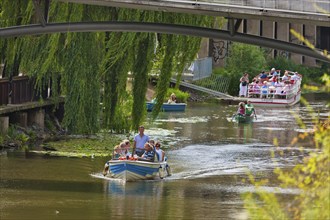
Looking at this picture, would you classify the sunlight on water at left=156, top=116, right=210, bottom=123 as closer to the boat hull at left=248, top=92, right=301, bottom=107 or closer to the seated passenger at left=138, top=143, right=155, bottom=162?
the boat hull at left=248, top=92, right=301, bottom=107

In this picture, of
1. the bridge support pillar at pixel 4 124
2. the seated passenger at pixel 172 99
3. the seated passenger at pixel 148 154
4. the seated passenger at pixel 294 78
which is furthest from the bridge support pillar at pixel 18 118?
the seated passenger at pixel 294 78

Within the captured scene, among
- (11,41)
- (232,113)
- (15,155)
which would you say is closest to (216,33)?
(11,41)

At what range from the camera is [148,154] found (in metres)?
28.0

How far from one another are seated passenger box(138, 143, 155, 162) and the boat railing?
2635cm

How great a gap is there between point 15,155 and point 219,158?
20.1 ft

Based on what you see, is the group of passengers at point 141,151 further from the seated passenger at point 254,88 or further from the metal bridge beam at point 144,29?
the seated passenger at point 254,88

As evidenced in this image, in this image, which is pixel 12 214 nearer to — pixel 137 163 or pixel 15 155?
pixel 137 163

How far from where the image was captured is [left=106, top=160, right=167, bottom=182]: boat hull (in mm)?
27242

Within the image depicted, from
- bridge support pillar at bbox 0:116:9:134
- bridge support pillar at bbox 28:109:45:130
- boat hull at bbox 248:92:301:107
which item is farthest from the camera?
boat hull at bbox 248:92:301:107

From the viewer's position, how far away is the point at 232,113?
4928 centimetres

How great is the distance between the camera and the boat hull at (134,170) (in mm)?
27242

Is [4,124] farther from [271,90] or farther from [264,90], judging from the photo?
[271,90]

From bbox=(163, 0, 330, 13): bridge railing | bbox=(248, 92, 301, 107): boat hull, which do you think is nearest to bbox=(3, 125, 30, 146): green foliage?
bbox=(163, 0, 330, 13): bridge railing

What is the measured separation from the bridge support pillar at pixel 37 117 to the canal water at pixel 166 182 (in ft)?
12.9
